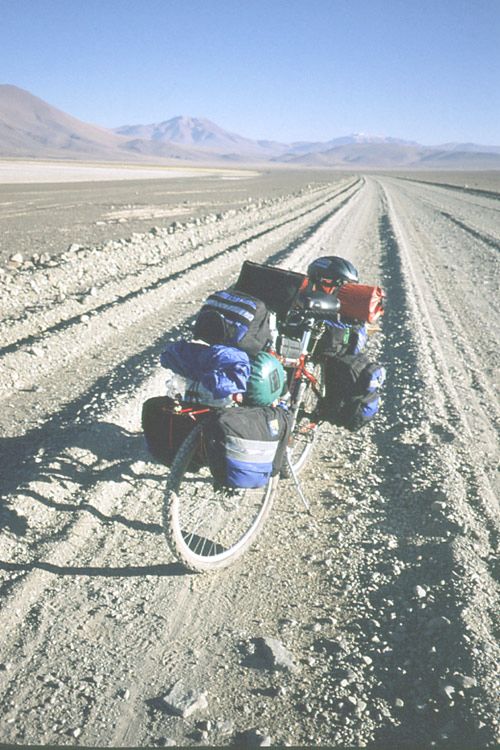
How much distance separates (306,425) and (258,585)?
1485 millimetres

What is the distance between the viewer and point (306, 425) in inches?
171

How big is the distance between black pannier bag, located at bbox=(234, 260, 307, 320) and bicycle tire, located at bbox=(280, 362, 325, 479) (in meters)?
0.80

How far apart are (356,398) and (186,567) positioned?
5.61 feet

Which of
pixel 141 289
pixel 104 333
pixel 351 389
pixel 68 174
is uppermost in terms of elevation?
pixel 68 174

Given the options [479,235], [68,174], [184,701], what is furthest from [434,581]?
[68,174]

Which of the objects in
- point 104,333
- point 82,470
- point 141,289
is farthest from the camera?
point 141,289

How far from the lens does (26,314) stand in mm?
8023

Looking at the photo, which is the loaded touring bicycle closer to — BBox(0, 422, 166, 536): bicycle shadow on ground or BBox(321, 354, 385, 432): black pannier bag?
BBox(321, 354, 385, 432): black pannier bag

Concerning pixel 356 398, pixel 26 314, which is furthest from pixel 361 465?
pixel 26 314

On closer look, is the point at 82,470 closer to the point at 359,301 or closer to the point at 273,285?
the point at 273,285

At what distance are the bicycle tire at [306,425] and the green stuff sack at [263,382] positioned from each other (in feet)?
2.98

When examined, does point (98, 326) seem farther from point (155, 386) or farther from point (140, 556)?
point (140, 556)

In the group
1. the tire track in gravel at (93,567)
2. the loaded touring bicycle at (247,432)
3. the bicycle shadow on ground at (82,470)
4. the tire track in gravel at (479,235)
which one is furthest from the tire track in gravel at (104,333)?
the tire track in gravel at (479,235)

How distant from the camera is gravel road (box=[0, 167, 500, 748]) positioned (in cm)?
240
